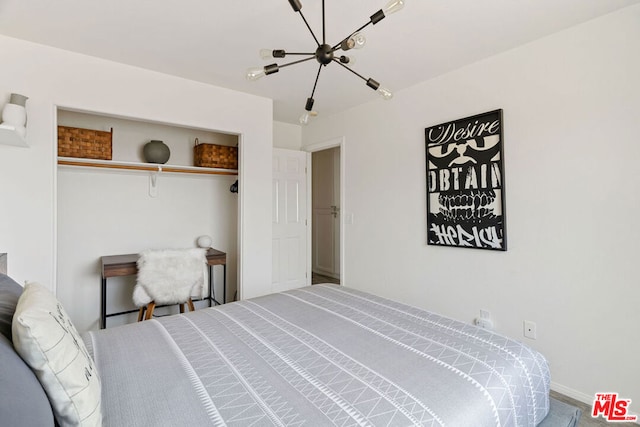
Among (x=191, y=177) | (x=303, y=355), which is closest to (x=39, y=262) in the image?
(x=191, y=177)

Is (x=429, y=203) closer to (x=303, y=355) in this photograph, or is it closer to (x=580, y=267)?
(x=580, y=267)

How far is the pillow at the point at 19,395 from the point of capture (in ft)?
1.93

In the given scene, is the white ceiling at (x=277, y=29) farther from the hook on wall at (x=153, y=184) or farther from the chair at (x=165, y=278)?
the chair at (x=165, y=278)

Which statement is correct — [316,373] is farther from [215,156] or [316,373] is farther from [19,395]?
[215,156]

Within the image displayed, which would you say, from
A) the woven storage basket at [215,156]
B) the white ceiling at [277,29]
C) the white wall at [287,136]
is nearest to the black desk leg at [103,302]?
the woven storage basket at [215,156]

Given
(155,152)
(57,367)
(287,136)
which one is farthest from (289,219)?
(57,367)

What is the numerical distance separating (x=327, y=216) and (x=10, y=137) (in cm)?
423

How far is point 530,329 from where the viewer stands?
2312mm

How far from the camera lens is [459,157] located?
8.83 feet

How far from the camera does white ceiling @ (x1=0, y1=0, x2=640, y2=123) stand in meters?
Answer: 1.92

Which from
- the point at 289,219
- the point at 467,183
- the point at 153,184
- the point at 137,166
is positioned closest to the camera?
the point at 467,183

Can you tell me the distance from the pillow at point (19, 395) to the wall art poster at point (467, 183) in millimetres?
2663

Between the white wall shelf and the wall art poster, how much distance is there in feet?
10.2

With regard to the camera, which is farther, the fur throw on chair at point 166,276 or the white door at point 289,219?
the white door at point 289,219
